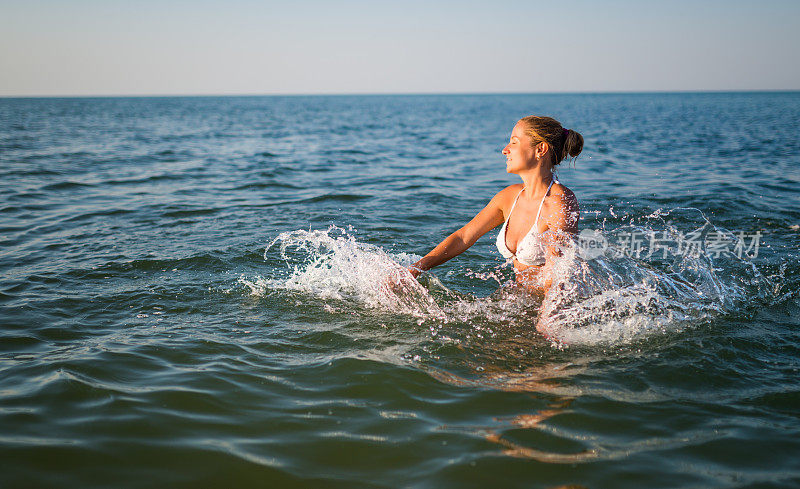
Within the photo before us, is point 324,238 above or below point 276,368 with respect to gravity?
above

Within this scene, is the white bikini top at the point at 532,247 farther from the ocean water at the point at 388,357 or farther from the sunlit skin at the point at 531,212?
the ocean water at the point at 388,357

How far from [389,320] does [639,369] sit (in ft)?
7.07

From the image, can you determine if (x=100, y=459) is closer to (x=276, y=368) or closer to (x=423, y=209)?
(x=276, y=368)

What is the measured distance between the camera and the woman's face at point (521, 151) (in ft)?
16.3

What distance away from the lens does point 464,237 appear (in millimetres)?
5574

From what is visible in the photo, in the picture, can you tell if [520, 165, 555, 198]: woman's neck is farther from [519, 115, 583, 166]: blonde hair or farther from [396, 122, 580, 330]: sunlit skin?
[519, 115, 583, 166]: blonde hair

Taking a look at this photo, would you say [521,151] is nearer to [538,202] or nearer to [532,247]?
[538,202]

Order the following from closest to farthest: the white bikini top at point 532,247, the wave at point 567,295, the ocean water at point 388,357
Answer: the ocean water at point 388,357 → the wave at point 567,295 → the white bikini top at point 532,247

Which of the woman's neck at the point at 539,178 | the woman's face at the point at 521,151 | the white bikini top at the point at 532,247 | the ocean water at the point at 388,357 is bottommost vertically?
the ocean water at the point at 388,357

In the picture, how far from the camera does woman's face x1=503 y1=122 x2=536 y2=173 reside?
4.98 m

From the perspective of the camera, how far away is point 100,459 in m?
3.14

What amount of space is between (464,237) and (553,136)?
131 centimetres

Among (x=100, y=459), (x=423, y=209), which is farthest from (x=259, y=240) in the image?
(x=100, y=459)

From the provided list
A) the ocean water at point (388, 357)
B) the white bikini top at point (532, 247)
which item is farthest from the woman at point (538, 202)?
the ocean water at point (388, 357)
